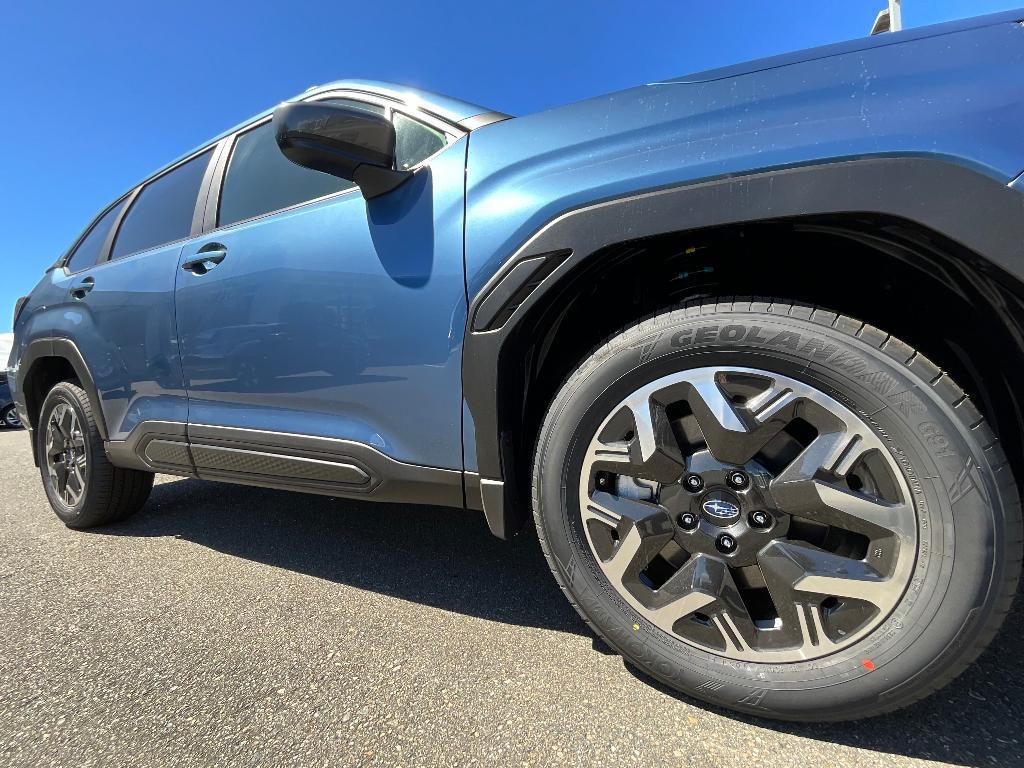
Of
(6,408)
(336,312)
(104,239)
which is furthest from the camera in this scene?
(6,408)

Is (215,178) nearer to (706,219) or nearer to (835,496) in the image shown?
(706,219)

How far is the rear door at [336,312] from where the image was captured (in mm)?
1431

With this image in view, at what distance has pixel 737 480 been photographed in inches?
44.5

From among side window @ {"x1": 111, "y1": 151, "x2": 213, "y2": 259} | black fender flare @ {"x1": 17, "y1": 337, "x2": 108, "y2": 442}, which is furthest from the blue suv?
black fender flare @ {"x1": 17, "y1": 337, "x2": 108, "y2": 442}

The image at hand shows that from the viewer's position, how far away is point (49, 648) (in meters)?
1.55

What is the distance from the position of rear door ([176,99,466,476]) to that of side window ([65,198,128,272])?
134 centimetres

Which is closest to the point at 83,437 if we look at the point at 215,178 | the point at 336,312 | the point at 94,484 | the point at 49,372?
the point at 94,484

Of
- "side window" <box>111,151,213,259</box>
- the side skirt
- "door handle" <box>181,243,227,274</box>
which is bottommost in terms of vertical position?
the side skirt

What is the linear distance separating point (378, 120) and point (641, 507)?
4.10 ft

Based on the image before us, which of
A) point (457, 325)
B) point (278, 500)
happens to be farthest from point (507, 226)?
point (278, 500)

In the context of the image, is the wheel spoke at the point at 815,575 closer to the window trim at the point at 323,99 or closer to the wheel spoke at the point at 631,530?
the wheel spoke at the point at 631,530

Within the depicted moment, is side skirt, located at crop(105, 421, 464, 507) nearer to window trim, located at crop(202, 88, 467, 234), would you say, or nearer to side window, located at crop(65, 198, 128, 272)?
window trim, located at crop(202, 88, 467, 234)

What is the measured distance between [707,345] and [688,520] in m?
0.40

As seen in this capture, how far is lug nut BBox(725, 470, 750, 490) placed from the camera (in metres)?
1.13
